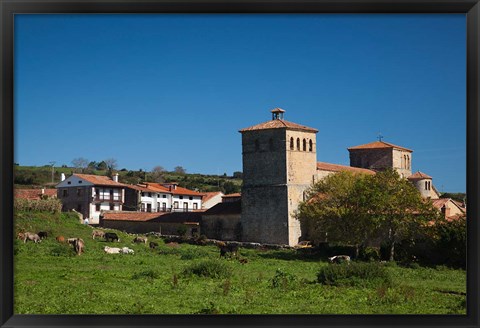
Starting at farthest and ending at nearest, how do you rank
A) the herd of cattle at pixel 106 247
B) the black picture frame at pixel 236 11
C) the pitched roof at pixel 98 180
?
the pitched roof at pixel 98 180 → the herd of cattle at pixel 106 247 → the black picture frame at pixel 236 11

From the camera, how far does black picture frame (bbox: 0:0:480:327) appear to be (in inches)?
331

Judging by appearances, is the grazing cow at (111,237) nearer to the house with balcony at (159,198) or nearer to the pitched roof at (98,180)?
the pitched roof at (98,180)

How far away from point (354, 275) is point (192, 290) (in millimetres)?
3830

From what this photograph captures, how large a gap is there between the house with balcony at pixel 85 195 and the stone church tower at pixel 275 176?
37.8 feet

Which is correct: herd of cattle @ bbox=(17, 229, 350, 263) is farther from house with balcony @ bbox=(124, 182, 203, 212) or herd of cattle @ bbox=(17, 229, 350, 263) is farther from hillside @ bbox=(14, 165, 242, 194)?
hillside @ bbox=(14, 165, 242, 194)

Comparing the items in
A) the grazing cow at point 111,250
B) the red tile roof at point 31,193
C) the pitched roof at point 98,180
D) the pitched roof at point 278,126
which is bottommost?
the grazing cow at point 111,250

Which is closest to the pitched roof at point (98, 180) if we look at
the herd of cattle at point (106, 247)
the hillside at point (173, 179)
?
the hillside at point (173, 179)

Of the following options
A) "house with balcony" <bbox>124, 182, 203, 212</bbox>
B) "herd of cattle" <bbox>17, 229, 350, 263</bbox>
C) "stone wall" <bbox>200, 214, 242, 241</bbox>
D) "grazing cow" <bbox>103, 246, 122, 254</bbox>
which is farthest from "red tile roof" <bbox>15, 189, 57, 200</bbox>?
"stone wall" <bbox>200, 214, 242, 241</bbox>

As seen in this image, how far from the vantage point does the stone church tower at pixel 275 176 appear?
34.8 m

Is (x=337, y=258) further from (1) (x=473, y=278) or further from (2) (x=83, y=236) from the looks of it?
(1) (x=473, y=278)

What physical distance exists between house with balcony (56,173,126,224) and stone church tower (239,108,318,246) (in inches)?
453

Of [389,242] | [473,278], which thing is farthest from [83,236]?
[473,278]

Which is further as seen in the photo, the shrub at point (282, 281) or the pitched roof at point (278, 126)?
the pitched roof at point (278, 126)

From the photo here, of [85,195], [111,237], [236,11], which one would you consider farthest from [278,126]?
[236,11]
